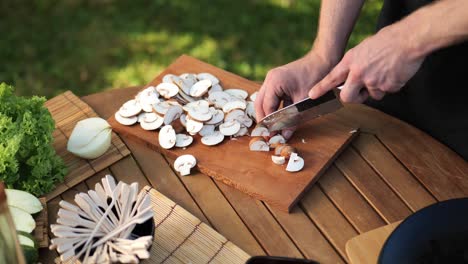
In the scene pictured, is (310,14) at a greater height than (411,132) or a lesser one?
lesser

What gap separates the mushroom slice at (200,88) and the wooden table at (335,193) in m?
0.26

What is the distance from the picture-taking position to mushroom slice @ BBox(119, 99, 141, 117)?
Answer: 6.65 feet

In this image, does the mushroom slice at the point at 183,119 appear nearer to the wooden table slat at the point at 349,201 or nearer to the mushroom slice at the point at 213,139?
the mushroom slice at the point at 213,139

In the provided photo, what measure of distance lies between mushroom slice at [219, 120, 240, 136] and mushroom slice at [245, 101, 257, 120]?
6 cm

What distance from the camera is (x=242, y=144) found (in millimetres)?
1937

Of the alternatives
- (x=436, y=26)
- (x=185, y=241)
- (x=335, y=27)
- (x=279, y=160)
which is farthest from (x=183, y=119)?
(x=436, y=26)

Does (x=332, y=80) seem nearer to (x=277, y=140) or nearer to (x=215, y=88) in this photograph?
(x=277, y=140)

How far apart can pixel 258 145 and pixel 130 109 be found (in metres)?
0.45

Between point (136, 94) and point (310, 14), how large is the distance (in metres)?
2.20

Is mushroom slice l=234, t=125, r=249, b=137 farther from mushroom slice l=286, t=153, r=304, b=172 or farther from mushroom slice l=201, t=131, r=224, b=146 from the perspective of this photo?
mushroom slice l=286, t=153, r=304, b=172

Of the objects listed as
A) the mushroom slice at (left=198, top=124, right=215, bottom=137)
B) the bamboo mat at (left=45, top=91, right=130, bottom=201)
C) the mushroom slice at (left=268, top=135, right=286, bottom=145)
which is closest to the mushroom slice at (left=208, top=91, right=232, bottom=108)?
the mushroom slice at (left=198, top=124, right=215, bottom=137)

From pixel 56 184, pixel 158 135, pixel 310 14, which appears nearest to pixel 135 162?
pixel 158 135

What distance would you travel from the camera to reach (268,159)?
1.88 m

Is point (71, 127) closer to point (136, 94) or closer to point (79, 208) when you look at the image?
point (136, 94)
